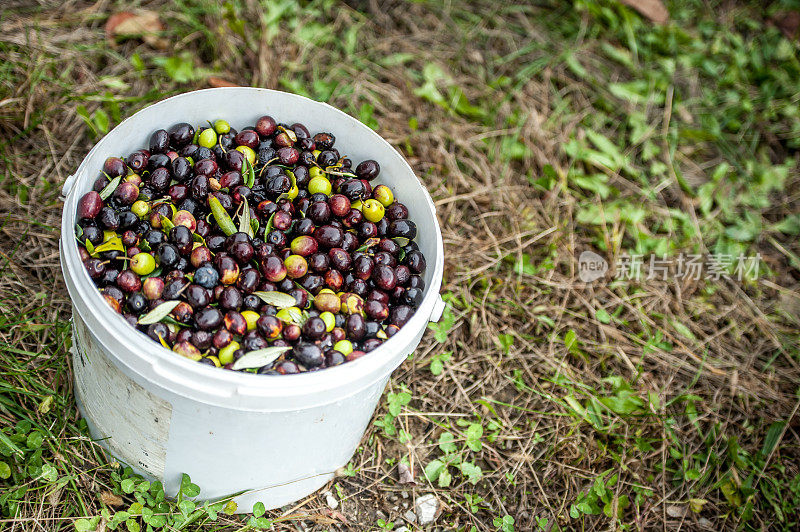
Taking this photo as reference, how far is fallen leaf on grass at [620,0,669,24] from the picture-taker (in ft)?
16.5

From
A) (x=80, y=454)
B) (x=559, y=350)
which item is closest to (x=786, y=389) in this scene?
(x=559, y=350)

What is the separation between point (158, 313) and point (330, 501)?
4.07 ft

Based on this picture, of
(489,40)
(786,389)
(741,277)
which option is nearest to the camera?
(786,389)

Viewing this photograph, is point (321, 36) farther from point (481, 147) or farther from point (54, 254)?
point (54, 254)

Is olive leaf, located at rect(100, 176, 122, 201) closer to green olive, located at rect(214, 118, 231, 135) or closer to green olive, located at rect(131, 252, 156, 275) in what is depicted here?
green olive, located at rect(131, 252, 156, 275)

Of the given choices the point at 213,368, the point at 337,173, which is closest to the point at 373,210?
the point at 337,173

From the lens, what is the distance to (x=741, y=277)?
4086mm

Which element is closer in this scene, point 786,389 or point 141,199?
point 141,199

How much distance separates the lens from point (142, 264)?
7.31ft

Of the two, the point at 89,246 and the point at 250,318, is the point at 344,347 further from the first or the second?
the point at 89,246

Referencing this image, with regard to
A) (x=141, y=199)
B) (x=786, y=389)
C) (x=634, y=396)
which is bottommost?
(x=786, y=389)

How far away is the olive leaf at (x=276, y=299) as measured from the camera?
7.50 ft

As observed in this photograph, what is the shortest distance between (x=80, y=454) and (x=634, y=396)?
265 cm

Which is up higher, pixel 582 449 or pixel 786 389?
pixel 582 449
